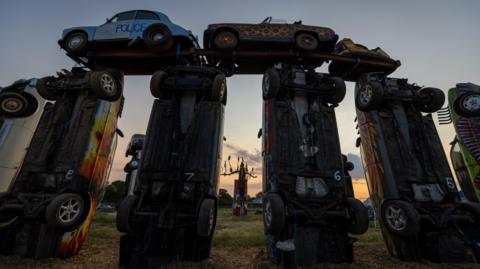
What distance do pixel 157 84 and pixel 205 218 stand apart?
4.39 m

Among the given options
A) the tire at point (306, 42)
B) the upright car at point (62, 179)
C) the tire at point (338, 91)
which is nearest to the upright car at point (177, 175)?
the upright car at point (62, 179)

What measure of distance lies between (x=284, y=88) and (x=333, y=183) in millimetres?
3309

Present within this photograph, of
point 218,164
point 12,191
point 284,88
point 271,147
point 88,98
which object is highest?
point 284,88

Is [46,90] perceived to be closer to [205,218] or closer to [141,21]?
[141,21]

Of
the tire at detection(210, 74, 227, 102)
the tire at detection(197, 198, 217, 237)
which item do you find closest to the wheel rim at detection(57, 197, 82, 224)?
the tire at detection(197, 198, 217, 237)

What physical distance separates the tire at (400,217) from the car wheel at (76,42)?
11637 mm

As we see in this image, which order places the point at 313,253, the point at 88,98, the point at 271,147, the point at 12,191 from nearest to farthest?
the point at 313,253 < the point at 12,191 < the point at 271,147 < the point at 88,98

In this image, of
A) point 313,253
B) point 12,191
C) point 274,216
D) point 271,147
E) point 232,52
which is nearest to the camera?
point 274,216

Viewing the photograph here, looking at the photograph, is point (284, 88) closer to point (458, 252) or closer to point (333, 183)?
point (333, 183)

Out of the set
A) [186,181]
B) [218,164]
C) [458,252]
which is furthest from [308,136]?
[458,252]

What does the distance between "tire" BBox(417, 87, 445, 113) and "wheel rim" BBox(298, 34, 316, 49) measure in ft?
14.1

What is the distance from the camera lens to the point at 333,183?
6176 millimetres

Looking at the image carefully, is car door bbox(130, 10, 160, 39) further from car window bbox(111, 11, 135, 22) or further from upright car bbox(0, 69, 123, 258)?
upright car bbox(0, 69, 123, 258)

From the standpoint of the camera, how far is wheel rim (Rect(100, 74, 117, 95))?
705 centimetres
